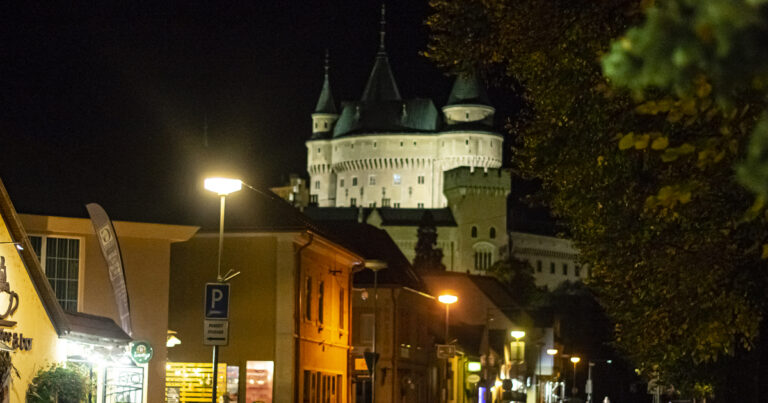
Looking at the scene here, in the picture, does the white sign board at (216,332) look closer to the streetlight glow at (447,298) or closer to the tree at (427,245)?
the streetlight glow at (447,298)

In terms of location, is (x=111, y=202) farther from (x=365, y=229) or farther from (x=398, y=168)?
(x=398, y=168)

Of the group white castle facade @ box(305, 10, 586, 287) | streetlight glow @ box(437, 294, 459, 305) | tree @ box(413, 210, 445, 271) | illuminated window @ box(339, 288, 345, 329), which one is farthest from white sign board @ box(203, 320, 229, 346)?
white castle facade @ box(305, 10, 586, 287)

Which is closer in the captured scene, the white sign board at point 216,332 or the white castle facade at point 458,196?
the white sign board at point 216,332

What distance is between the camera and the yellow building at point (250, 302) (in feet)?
104

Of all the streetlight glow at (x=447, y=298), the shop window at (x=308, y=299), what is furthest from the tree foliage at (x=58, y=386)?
the streetlight glow at (x=447, y=298)

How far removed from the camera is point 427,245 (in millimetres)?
160500

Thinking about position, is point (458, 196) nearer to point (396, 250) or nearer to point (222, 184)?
point (396, 250)

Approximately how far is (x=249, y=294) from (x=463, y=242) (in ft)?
457

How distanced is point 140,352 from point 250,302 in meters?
9.35

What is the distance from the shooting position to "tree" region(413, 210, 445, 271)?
15488 cm

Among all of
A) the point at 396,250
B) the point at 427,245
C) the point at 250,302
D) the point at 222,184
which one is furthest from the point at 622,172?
the point at 427,245

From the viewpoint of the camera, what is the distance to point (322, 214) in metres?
183

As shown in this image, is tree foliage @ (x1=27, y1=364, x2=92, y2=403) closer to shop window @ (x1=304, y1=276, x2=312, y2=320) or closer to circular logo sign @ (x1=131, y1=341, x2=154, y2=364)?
circular logo sign @ (x1=131, y1=341, x2=154, y2=364)

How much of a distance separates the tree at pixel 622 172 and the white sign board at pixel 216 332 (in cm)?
631
